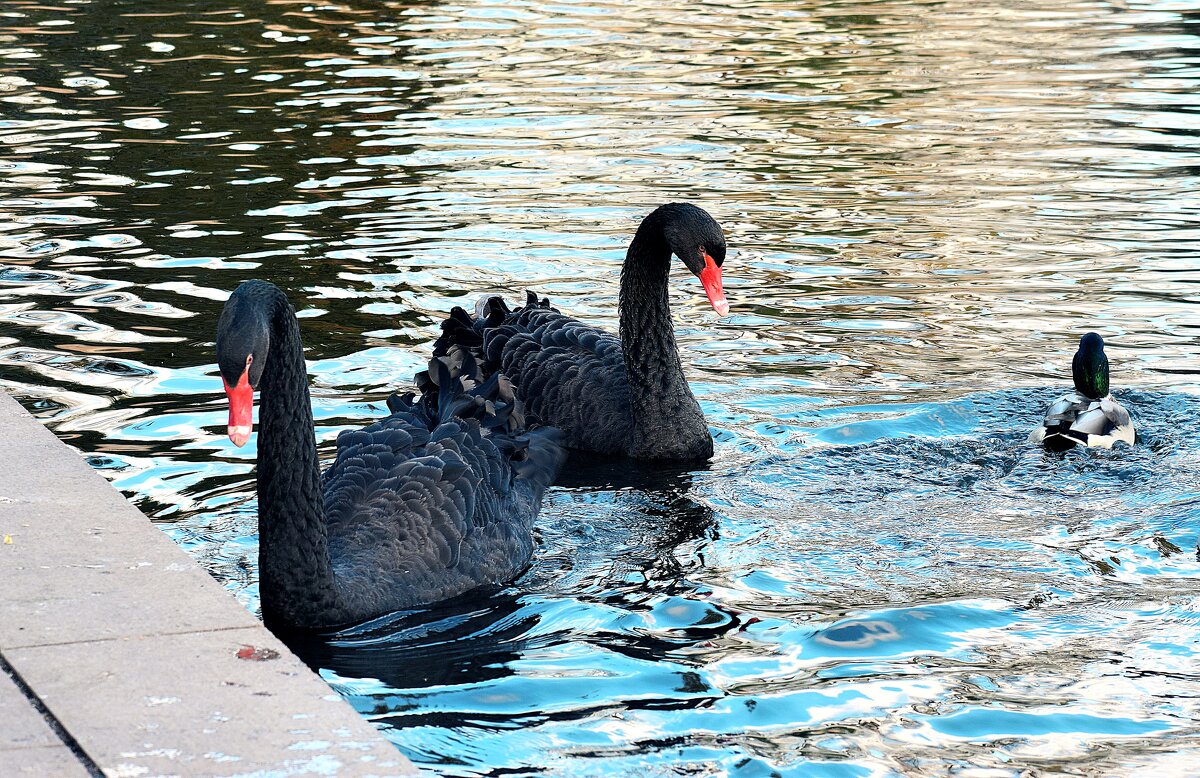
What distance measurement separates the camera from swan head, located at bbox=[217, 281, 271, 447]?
4684 millimetres

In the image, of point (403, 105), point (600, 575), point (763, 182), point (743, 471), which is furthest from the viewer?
point (403, 105)

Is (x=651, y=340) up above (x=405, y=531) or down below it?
above

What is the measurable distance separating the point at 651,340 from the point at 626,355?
5.7 inches

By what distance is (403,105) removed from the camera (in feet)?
51.0

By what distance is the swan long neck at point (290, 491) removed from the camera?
5152 millimetres

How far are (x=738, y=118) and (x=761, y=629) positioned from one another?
10.2m

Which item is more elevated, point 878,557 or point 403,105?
point 403,105

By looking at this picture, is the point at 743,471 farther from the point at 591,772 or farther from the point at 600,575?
the point at 591,772

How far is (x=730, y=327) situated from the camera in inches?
361

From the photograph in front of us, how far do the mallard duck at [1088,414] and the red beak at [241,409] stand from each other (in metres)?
3.78

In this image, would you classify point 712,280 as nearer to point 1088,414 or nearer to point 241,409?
point 1088,414

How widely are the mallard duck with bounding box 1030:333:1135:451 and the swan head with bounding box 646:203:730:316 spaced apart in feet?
4.93

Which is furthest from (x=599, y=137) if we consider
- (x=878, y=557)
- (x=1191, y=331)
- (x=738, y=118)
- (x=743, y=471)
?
(x=878, y=557)

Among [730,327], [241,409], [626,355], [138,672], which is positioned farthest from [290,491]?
[730,327]
